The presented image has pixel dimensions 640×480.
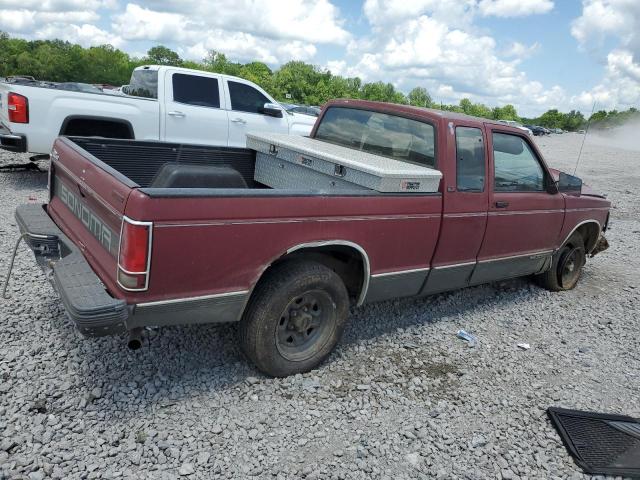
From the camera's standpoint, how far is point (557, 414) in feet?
11.5

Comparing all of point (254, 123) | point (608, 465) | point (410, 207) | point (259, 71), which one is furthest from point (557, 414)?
point (259, 71)

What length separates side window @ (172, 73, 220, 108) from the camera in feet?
26.7

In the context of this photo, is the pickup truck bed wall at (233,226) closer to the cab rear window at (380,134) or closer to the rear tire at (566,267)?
the cab rear window at (380,134)

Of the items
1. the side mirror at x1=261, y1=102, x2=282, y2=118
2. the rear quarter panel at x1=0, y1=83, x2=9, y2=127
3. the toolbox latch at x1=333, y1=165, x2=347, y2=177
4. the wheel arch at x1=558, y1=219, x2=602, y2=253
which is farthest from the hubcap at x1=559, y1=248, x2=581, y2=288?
the rear quarter panel at x1=0, y1=83, x2=9, y2=127

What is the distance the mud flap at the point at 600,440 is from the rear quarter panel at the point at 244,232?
5.26ft

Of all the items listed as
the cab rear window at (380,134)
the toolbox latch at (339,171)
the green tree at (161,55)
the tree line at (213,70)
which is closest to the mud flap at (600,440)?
the cab rear window at (380,134)

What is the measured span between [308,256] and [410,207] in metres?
0.86

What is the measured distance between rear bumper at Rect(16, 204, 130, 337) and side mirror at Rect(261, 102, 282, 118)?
5526 mm

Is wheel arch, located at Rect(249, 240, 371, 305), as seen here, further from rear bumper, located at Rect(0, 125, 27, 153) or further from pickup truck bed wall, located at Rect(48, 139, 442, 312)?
rear bumper, located at Rect(0, 125, 27, 153)

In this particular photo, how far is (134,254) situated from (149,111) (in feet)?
19.4

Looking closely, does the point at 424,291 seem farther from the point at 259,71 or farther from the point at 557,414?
the point at 259,71

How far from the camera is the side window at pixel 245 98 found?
342 inches

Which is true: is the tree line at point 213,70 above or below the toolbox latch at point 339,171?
above

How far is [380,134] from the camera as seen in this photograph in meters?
4.51
